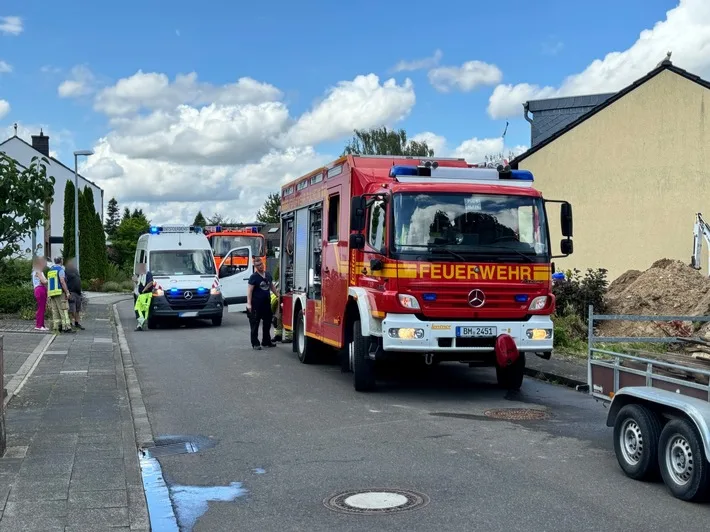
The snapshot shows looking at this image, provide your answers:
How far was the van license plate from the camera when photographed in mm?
10328

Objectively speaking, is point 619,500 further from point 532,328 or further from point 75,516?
point 532,328

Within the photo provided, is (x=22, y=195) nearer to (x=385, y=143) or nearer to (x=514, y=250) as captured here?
(x=514, y=250)

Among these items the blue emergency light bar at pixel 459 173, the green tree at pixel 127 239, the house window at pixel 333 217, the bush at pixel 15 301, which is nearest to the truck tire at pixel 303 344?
the house window at pixel 333 217

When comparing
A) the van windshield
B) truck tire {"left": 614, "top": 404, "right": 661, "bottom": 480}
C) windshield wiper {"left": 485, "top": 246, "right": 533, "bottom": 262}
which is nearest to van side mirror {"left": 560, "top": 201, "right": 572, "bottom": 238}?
windshield wiper {"left": 485, "top": 246, "right": 533, "bottom": 262}

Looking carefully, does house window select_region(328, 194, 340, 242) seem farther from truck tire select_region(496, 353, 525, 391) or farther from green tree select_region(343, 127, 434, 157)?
green tree select_region(343, 127, 434, 157)

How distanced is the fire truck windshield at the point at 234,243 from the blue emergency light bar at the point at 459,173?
2426 centimetres

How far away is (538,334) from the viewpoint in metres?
10.6

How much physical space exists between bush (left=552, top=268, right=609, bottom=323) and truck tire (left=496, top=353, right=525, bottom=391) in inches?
233

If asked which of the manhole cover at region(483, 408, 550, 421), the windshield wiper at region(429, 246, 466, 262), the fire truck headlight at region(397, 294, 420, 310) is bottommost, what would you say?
the manhole cover at region(483, 408, 550, 421)


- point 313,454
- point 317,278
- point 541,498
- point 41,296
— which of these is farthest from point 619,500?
point 41,296

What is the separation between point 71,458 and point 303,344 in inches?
300

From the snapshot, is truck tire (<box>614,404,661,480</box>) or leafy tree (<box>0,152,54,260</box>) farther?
leafy tree (<box>0,152,54,260</box>)

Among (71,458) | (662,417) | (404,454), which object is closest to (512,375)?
(404,454)

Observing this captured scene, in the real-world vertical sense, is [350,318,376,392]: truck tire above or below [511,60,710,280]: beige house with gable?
below
